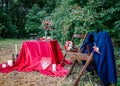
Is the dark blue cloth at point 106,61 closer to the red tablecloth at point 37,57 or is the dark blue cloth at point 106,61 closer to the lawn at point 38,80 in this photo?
the lawn at point 38,80

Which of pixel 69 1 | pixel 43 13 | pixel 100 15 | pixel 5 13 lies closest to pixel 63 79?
pixel 100 15

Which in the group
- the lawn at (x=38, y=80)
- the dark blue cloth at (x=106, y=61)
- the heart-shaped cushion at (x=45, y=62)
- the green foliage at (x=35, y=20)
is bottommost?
the lawn at (x=38, y=80)

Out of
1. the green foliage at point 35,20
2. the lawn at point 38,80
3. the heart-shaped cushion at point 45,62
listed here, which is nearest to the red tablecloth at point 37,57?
the heart-shaped cushion at point 45,62

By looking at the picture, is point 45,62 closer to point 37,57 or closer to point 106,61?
→ point 37,57

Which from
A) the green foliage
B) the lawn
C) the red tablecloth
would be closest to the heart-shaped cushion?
the red tablecloth

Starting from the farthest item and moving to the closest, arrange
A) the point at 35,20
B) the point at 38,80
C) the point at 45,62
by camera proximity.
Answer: the point at 35,20 → the point at 45,62 → the point at 38,80

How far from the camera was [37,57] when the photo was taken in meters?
4.27

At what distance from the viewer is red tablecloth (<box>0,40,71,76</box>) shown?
161 inches

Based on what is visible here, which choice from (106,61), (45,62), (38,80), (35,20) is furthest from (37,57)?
(35,20)

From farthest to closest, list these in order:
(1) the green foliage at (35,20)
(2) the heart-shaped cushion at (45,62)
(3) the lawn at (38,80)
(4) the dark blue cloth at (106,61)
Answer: (1) the green foliage at (35,20) → (2) the heart-shaped cushion at (45,62) → (3) the lawn at (38,80) → (4) the dark blue cloth at (106,61)

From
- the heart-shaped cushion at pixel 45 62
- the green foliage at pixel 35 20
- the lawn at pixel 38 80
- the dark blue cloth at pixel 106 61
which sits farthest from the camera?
the green foliage at pixel 35 20

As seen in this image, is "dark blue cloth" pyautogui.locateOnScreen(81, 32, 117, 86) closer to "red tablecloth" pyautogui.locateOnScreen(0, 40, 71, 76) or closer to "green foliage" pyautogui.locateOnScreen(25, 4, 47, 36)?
"red tablecloth" pyautogui.locateOnScreen(0, 40, 71, 76)

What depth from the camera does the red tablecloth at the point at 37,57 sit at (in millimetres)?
4078

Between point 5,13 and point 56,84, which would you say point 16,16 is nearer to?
point 5,13
